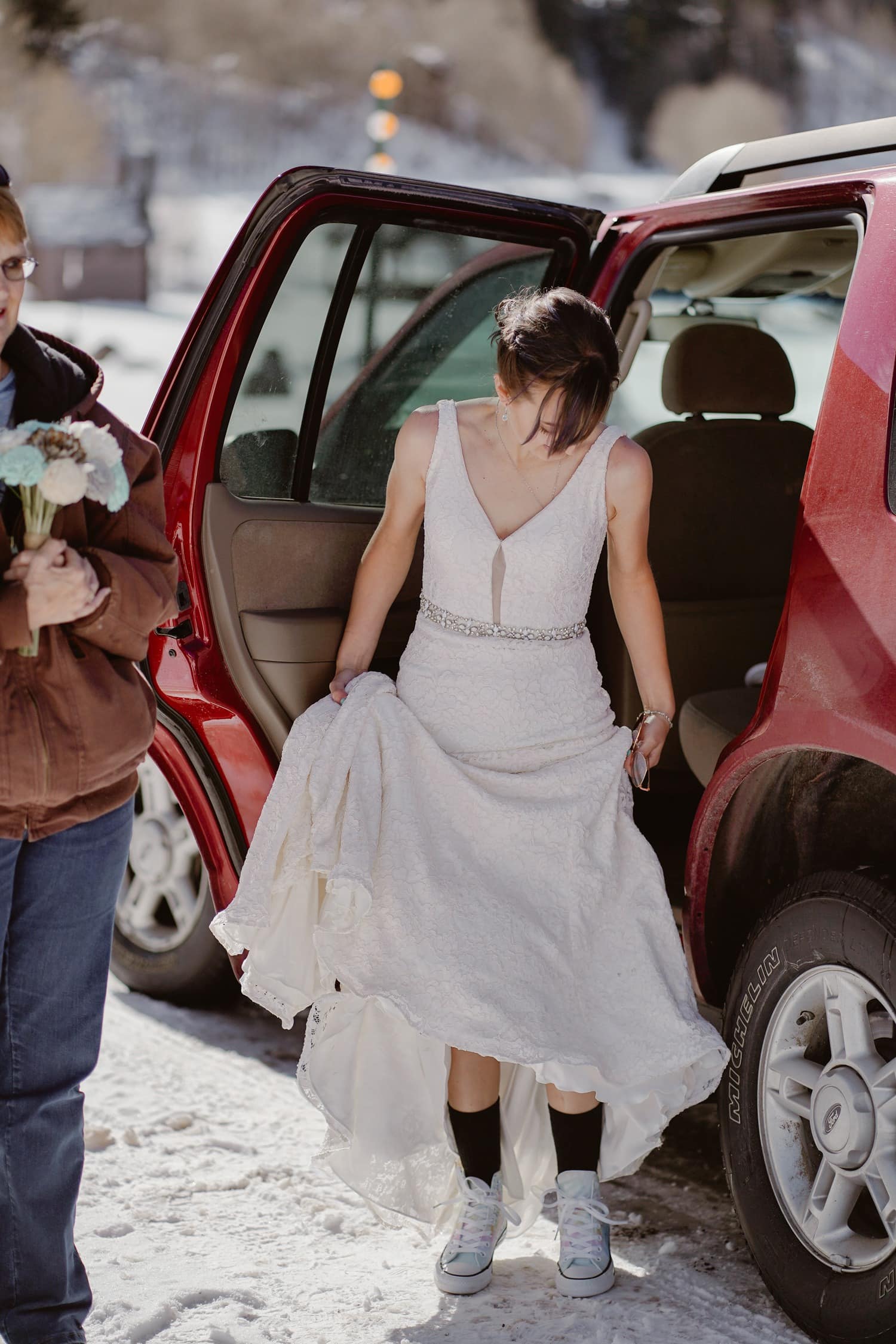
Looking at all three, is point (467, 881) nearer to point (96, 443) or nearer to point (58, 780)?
point (58, 780)

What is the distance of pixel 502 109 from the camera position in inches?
1065

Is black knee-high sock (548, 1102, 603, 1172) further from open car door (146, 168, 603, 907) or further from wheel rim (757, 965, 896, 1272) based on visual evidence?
open car door (146, 168, 603, 907)

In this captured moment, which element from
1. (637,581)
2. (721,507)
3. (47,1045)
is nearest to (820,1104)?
(637,581)

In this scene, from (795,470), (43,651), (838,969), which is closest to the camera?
(43,651)

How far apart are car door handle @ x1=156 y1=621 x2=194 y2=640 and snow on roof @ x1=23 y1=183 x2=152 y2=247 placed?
21.1 metres

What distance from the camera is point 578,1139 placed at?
2.67 metres

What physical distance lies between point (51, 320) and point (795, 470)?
19.5 m

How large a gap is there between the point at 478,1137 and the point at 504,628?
3.17 ft

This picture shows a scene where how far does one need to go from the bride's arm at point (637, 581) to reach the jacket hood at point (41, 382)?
1.04 metres

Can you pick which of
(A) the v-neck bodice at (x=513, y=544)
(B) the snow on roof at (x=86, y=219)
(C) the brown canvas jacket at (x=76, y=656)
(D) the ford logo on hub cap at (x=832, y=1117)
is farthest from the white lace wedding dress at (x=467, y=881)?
(B) the snow on roof at (x=86, y=219)

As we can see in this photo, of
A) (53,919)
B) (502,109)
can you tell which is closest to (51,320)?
(502,109)

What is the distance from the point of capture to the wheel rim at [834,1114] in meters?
2.20

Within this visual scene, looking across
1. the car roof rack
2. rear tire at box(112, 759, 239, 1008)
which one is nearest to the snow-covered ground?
rear tire at box(112, 759, 239, 1008)

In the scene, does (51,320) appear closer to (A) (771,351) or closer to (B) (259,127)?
(B) (259,127)
